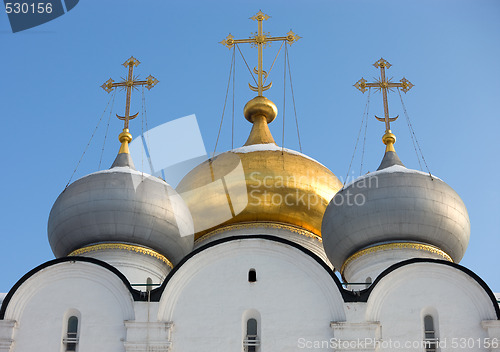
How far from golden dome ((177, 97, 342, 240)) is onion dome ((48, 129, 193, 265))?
5.36ft

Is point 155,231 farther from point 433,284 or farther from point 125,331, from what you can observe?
point 433,284

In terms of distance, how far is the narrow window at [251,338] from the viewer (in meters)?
12.1

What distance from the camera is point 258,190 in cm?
1641

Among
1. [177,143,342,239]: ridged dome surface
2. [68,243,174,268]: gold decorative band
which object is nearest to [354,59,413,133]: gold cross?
[177,143,342,239]: ridged dome surface

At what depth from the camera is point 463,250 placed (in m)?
14.3

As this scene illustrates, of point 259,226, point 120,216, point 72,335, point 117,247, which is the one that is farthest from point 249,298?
point 259,226

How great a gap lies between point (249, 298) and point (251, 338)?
1.62 ft

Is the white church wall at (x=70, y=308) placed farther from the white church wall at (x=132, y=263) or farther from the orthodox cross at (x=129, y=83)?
the orthodox cross at (x=129, y=83)

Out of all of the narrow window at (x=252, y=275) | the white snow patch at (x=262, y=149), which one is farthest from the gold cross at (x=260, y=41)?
the narrow window at (x=252, y=275)

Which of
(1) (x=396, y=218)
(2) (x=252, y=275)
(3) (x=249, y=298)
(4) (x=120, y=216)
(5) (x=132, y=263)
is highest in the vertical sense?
(4) (x=120, y=216)

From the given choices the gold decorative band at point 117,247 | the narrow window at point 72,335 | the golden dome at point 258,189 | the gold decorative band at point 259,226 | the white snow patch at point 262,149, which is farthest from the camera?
the white snow patch at point 262,149

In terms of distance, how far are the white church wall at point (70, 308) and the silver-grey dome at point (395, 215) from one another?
128 inches

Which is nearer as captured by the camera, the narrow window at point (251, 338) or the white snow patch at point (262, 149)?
the narrow window at point (251, 338)

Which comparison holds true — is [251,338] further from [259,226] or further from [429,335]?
[259,226]
